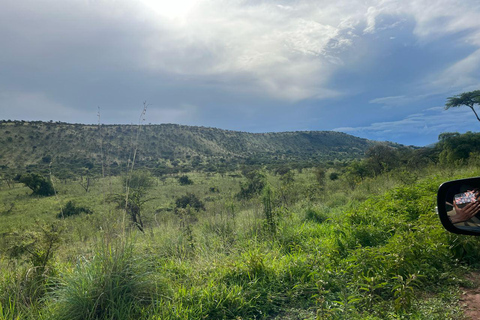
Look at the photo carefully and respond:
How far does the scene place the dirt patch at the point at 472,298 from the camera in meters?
2.66

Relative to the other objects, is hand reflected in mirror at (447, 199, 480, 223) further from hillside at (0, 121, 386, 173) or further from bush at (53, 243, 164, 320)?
hillside at (0, 121, 386, 173)

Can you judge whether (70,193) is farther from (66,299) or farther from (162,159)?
(162,159)

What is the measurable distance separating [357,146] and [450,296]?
13077cm

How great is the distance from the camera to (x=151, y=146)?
68.4 m

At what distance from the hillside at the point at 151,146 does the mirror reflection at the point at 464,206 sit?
21419 mm

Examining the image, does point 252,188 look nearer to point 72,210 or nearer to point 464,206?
point 72,210

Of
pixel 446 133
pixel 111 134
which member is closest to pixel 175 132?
pixel 111 134

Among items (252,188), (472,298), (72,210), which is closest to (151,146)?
(72,210)

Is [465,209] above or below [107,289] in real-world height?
above

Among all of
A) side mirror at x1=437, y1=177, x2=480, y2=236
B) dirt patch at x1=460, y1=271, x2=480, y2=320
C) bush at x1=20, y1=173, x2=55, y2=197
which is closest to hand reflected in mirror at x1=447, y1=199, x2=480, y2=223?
side mirror at x1=437, y1=177, x2=480, y2=236

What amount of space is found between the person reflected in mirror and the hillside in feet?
70.4

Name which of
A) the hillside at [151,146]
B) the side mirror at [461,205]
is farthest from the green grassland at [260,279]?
the hillside at [151,146]

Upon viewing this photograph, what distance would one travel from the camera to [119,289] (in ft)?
10.3

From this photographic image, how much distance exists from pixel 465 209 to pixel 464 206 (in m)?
0.02
